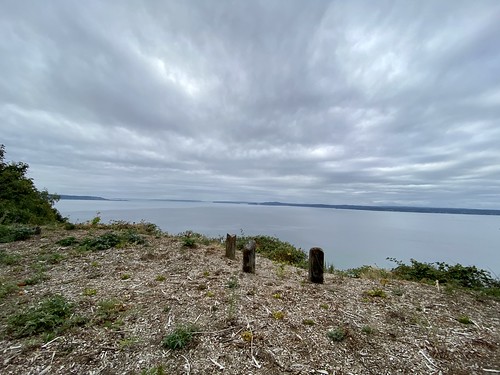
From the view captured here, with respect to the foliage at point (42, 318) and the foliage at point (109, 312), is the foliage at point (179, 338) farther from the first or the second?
the foliage at point (42, 318)

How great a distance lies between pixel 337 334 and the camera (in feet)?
11.8

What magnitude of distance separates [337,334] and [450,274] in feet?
18.6

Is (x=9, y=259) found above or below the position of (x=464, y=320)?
above

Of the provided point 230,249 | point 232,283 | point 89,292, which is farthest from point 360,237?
point 89,292

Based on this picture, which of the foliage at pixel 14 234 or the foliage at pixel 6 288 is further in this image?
the foliage at pixel 14 234

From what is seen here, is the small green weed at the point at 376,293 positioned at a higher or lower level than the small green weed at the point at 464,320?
higher

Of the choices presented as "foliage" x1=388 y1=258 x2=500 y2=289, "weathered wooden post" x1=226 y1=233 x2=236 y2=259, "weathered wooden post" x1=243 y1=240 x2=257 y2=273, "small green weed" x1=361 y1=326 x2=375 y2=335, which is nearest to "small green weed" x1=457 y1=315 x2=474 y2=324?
"small green weed" x1=361 y1=326 x2=375 y2=335

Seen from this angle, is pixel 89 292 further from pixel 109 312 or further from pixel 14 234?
pixel 14 234

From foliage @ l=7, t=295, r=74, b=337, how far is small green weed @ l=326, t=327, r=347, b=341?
3911 millimetres

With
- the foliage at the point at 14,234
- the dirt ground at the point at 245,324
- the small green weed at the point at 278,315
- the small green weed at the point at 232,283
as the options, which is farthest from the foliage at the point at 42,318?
the foliage at the point at 14,234

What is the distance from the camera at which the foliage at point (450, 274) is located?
6383 mm

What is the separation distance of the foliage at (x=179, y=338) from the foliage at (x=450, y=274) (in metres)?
6.67

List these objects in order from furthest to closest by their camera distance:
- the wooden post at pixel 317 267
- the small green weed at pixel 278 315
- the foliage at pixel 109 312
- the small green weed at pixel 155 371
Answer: the wooden post at pixel 317 267 → the small green weed at pixel 278 315 → the foliage at pixel 109 312 → the small green weed at pixel 155 371

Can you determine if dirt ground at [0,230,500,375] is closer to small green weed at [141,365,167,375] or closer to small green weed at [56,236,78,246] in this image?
small green weed at [141,365,167,375]
